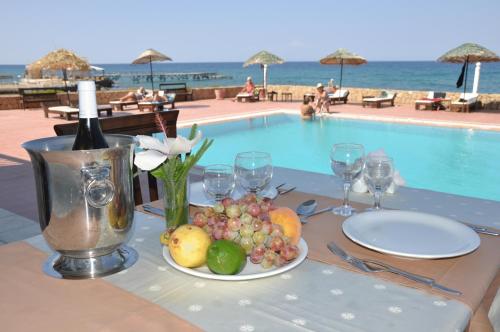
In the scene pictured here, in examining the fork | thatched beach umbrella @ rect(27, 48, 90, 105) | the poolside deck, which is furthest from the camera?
A: thatched beach umbrella @ rect(27, 48, 90, 105)

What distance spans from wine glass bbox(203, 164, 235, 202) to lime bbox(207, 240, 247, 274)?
1.32ft

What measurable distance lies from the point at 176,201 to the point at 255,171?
308mm

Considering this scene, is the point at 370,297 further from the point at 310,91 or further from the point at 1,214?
the point at 310,91

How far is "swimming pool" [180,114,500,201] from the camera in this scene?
6.77m

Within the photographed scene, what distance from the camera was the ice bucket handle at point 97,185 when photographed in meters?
0.88

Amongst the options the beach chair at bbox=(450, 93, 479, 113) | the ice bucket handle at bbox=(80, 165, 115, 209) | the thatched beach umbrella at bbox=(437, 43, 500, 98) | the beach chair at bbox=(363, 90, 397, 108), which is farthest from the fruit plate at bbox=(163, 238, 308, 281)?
the beach chair at bbox=(363, 90, 397, 108)

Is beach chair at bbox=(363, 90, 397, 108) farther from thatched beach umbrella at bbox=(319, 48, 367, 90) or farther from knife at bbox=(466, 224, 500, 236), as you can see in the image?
knife at bbox=(466, 224, 500, 236)

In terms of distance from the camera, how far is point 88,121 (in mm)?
1046

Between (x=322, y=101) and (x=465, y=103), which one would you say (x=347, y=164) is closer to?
(x=322, y=101)

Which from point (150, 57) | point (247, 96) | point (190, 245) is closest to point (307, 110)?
point (247, 96)

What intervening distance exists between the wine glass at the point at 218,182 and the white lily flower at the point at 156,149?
20 cm

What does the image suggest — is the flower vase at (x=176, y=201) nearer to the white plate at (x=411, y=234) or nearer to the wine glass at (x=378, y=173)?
the white plate at (x=411, y=234)

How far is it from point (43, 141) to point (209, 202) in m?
0.61

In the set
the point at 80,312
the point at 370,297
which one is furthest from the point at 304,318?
the point at 80,312
